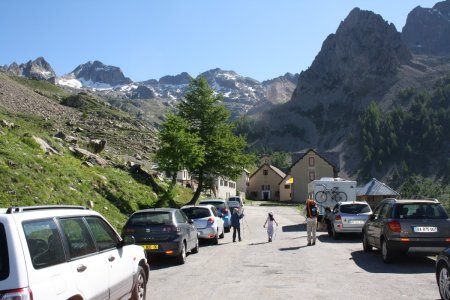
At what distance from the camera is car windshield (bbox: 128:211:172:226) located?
45.1 feet

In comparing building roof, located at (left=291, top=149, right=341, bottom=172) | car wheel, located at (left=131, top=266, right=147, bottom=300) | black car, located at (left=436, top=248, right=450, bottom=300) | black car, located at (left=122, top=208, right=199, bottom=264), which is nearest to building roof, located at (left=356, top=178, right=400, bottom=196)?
black car, located at (left=122, top=208, right=199, bottom=264)

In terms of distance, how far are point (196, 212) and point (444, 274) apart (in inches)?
503

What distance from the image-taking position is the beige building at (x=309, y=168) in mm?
87250

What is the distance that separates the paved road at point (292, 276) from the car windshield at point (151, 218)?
1259 millimetres

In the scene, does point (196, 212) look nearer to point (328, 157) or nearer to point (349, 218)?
point (349, 218)

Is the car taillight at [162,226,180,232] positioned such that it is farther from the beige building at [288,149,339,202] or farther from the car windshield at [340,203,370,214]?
the beige building at [288,149,339,202]

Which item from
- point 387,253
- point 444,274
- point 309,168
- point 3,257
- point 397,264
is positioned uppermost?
point 309,168

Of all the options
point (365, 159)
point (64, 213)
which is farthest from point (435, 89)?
point (64, 213)

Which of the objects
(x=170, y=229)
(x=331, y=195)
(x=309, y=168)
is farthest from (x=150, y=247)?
(x=309, y=168)

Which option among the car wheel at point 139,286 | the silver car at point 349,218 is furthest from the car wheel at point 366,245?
the car wheel at point 139,286

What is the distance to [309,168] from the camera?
87.4 meters

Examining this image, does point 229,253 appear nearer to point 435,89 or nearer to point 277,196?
point 277,196

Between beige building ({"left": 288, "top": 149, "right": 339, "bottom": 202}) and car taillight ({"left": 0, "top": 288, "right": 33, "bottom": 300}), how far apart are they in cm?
8301

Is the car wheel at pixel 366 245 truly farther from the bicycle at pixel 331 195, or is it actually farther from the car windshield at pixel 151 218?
the bicycle at pixel 331 195
